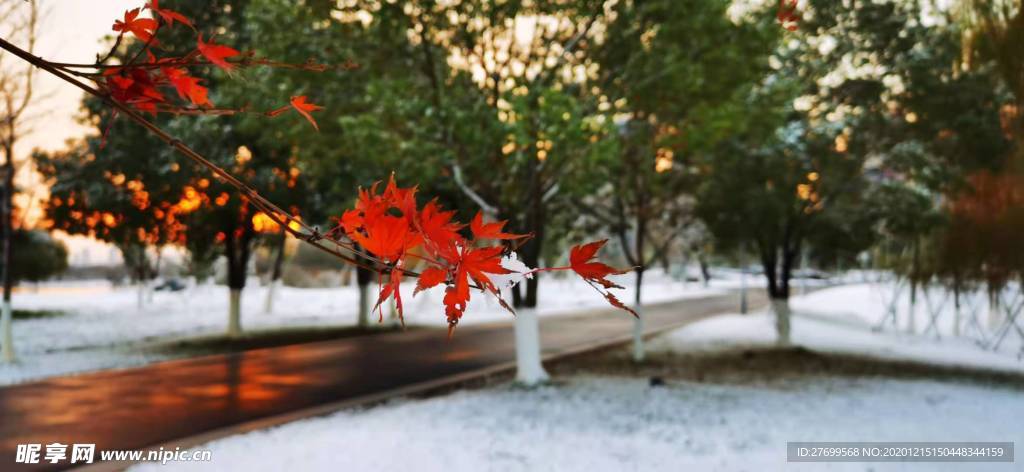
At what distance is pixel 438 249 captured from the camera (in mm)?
1360

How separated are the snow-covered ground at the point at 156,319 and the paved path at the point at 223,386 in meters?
1.96

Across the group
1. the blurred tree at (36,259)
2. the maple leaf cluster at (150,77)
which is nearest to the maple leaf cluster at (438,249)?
the maple leaf cluster at (150,77)

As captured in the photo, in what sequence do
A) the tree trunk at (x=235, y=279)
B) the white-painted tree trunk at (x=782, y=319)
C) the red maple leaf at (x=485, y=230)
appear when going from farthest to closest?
the tree trunk at (x=235, y=279) → the white-painted tree trunk at (x=782, y=319) → the red maple leaf at (x=485, y=230)

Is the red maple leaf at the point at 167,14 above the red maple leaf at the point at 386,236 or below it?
above

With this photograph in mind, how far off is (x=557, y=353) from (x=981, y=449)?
1016 centimetres

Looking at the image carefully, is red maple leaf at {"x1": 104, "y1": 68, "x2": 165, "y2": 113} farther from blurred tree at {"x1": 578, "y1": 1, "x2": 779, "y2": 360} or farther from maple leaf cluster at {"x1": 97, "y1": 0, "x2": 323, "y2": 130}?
blurred tree at {"x1": 578, "y1": 1, "x2": 779, "y2": 360}

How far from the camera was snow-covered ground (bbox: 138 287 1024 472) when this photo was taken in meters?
7.10

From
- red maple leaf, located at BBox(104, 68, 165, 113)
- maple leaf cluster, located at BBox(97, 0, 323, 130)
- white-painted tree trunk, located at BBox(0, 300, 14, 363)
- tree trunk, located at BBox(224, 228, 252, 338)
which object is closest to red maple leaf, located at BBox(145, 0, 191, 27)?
maple leaf cluster, located at BBox(97, 0, 323, 130)

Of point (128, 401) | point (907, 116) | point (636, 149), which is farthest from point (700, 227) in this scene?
point (128, 401)

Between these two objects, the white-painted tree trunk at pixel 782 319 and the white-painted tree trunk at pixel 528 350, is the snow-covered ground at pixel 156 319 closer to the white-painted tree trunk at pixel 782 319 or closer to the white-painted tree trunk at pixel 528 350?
the white-painted tree trunk at pixel 528 350

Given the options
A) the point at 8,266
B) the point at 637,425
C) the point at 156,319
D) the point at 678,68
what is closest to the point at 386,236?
the point at 637,425

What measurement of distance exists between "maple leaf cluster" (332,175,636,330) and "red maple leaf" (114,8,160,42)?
56 centimetres

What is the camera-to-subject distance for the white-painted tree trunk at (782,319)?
691 inches

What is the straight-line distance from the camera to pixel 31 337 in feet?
66.1
